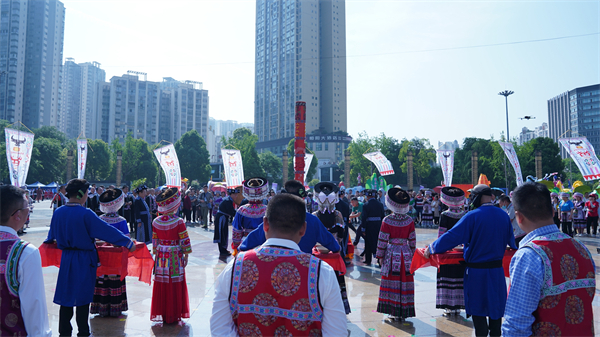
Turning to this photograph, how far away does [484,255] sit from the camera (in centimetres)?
444

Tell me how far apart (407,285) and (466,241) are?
1479 millimetres

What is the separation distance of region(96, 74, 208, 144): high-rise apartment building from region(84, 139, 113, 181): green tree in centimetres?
3800

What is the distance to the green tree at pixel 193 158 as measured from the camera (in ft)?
190

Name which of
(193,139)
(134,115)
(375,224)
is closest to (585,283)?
(375,224)

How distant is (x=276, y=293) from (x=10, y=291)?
1669 mm

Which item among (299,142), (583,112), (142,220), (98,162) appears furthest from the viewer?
(583,112)

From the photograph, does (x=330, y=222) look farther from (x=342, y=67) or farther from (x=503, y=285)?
(x=342, y=67)

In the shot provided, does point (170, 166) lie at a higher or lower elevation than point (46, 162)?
lower

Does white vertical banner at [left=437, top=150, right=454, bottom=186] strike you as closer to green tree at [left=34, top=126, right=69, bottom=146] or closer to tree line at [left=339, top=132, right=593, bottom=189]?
tree line at [left=339, top=132, right=593, bottom=189]

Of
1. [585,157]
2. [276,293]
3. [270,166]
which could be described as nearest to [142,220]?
[276,293]

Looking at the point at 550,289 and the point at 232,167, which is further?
the point at 232,167

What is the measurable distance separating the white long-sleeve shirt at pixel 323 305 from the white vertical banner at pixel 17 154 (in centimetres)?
1579

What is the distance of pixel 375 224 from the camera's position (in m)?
10.1

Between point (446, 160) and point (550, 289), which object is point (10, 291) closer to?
point (550, 289)
